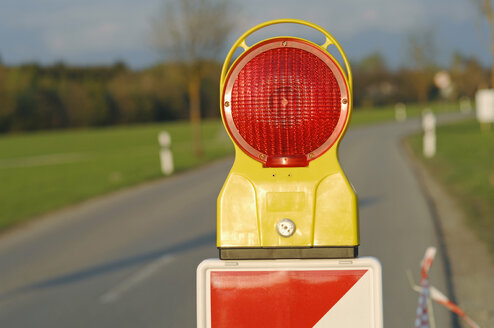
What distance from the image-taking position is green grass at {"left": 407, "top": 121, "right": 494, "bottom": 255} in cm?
978

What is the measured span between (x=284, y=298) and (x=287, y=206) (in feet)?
0.78

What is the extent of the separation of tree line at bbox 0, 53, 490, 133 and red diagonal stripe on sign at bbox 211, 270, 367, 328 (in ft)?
210

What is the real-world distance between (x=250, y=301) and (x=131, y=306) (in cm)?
457

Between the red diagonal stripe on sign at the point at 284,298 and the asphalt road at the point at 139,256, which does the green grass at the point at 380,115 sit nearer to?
the asphalt road at the point at 139,256

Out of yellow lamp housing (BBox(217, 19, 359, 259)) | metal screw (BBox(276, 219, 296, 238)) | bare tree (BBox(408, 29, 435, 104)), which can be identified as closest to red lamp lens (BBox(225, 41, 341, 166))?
yellow lamp housing (BBox(217, 19, 359, 259))

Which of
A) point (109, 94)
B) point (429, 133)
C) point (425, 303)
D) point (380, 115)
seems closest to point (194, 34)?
point (429, 133)

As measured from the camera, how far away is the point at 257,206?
1.70m

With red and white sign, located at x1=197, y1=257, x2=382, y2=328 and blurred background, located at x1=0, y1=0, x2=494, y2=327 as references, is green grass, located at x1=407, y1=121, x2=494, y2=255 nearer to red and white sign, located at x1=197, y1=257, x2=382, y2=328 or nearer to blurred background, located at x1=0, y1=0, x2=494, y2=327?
blurred background, located at x1=0, y1=0, x2=494, y2=327

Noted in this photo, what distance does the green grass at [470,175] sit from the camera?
32.1ft

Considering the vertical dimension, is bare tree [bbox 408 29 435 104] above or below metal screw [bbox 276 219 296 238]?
above

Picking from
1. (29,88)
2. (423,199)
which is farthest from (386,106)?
(423,199)

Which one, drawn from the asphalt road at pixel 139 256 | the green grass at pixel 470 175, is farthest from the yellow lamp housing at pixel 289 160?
the green grass at pixel 470 175

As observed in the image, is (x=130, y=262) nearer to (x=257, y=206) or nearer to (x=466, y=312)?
(x=466, y=312)

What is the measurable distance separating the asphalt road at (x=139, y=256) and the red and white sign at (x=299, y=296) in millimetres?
3645
